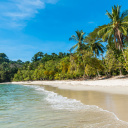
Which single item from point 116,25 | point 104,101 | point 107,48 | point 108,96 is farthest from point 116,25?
point 104,101

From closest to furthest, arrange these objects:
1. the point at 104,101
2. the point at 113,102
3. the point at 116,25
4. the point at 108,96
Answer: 1. the point at 113,102
2. the point at 104,101
3. the point at 108,96
4. the point at 116,25

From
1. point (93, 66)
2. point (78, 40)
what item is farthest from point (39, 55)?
point (93, 66)

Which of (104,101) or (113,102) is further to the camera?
(104,101)

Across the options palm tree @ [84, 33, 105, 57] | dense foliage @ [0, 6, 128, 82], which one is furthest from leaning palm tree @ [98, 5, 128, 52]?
palm tree @ [84, 33, 105, 57]

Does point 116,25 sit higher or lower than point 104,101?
higher

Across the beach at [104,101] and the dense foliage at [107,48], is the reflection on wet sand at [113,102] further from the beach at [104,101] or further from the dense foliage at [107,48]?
the dense foliage at [107,48]

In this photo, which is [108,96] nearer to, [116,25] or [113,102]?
[113,102]

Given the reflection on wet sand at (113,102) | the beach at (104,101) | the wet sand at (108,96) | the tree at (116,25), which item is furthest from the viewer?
the tree at (116,25)

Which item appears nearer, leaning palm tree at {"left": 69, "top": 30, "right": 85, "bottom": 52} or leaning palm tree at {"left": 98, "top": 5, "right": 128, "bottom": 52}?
leaning palm tree at {"left": 98, "top": 5, "right": 128, "bottom": 52}

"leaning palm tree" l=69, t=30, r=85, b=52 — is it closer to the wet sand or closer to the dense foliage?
the dense foliage

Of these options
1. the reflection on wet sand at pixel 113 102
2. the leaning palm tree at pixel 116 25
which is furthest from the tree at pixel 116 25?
the reflection on wet sand at pixel 113 102

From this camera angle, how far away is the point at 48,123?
162 inches

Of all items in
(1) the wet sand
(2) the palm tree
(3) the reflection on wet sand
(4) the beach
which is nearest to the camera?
(4) the beach

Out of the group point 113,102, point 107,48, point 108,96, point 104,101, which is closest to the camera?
point 113,102
